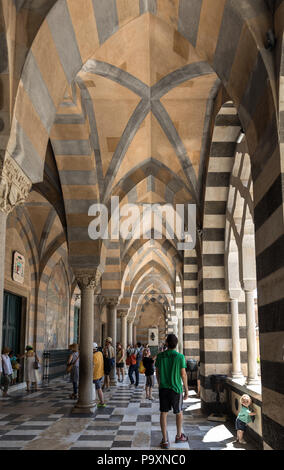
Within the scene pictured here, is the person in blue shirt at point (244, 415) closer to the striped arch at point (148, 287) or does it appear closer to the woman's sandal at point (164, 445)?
the woman's sandal at point (164, 445)

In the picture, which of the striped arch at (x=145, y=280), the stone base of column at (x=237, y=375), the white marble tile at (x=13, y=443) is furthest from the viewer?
the striped arch at (x=145, y=280)

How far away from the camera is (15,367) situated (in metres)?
12.3

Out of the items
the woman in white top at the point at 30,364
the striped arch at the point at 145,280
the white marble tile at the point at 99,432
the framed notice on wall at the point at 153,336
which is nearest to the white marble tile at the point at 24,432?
the white marble tile at the point at 99,432

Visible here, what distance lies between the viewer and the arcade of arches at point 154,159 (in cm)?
414

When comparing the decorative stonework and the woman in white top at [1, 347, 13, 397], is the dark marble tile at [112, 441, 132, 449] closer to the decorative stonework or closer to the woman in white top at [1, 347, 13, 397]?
the decorative stonework

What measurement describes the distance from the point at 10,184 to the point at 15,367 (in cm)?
912

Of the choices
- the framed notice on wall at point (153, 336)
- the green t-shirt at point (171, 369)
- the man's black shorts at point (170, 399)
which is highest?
the green t-shirt at point (171, 369)

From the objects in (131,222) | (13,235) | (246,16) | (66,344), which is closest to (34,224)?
(13,235)

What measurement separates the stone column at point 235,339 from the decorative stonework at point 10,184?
565cm

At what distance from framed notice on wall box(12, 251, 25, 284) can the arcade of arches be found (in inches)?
2.6

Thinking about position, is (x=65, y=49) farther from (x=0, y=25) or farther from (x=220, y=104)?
(x=220, y=104)

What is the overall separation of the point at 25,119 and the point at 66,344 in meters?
15.9

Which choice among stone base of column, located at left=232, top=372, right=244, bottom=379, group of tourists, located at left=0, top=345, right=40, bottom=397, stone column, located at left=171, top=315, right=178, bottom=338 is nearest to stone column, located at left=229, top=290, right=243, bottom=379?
stone base of column, located at left=232, top=372, right=244, bottom=379

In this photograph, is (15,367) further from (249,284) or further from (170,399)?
(170,399)
